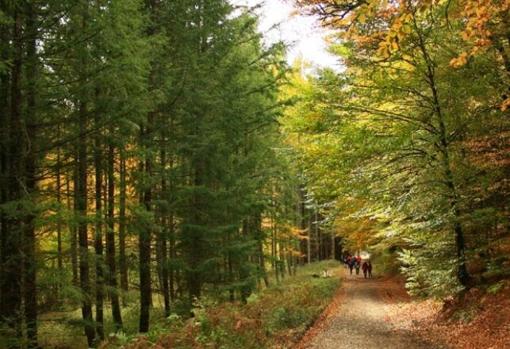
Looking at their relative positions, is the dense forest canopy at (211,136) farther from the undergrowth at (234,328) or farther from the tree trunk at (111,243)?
the undergrowth at (234,328)

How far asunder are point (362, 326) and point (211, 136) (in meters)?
7.28

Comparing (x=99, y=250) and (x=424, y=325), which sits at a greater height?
(x=99, y=250)

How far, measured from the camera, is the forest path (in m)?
10.9

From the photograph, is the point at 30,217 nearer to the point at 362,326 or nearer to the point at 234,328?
the point at 234,328

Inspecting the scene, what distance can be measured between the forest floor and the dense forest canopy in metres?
0.71

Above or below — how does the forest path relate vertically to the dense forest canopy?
below

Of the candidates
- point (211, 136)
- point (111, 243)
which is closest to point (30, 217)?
point (111, 243)

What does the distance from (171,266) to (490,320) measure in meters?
8.88

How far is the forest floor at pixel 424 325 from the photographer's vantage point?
32.5 feet

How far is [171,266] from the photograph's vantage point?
14562 mm

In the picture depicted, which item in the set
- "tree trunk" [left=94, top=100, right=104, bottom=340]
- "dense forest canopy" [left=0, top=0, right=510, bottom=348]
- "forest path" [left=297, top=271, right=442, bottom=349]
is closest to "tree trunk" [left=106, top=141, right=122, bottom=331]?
"dense forest canopy" [left=0, top=0, right=510, bottom=348]

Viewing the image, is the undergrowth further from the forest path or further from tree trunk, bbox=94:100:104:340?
tree trunk, bbox=94:100:104:340

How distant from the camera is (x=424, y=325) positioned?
1260 cm

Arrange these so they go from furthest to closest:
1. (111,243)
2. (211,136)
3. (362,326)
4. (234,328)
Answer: (211,136), (111,243), (362,326), (234,328)
